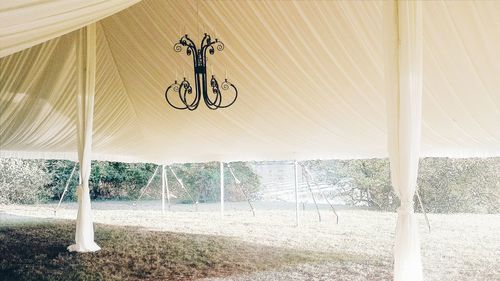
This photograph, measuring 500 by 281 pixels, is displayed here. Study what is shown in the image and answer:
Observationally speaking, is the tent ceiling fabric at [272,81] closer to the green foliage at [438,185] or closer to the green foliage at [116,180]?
the green foliage at [438,185]

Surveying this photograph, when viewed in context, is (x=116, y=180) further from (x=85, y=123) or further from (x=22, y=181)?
(x=85, y=123)

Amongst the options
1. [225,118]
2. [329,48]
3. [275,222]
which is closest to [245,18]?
[329,48]

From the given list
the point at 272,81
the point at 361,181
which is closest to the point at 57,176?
the point at 361,181

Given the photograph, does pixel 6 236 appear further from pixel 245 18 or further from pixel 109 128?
pixel 245 18

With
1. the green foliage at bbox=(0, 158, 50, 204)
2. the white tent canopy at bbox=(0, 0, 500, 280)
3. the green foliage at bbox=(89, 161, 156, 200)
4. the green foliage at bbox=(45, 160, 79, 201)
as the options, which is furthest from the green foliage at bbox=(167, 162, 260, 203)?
the white tent canopy at bbox=(0, 0, 500, 280)

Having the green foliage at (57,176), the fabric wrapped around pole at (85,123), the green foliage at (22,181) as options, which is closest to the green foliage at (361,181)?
the green foliage at (57,176)

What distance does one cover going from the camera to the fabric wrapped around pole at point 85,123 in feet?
14.8

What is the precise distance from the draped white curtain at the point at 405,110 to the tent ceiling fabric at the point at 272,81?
0.71m

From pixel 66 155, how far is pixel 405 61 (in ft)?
26.3

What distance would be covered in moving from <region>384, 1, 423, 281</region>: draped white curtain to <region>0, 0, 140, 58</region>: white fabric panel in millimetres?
1626

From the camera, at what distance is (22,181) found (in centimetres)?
1392

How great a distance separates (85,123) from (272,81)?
7.15ft

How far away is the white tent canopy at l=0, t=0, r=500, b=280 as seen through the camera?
8.14ft

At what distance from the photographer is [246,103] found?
18.0ft
